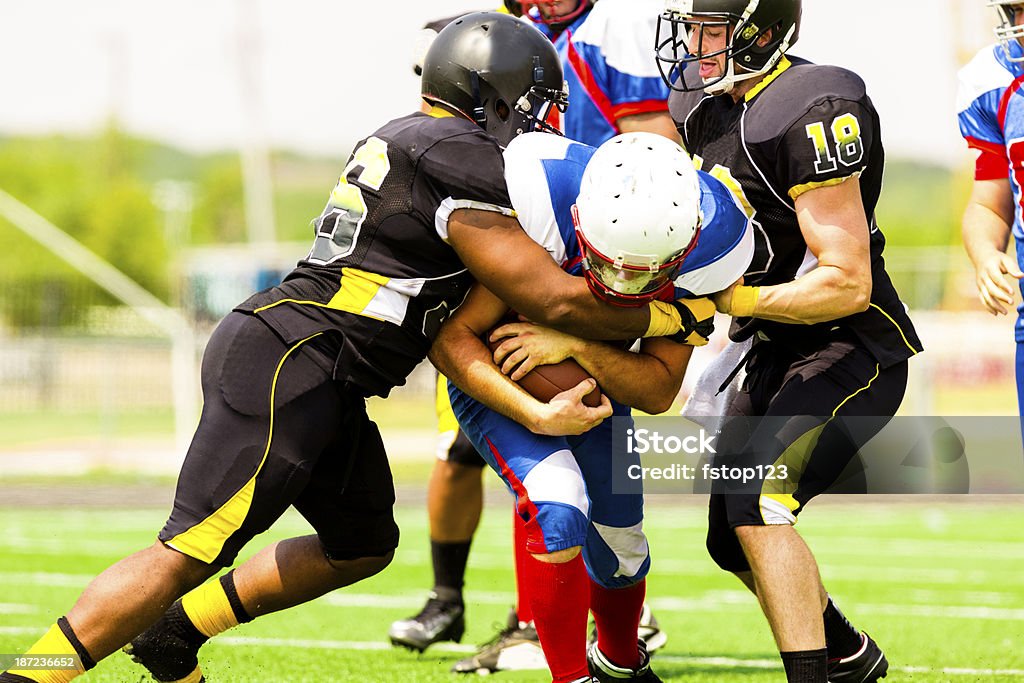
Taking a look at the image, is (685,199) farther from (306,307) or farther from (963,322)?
(963,322)

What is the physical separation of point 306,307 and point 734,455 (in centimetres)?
128

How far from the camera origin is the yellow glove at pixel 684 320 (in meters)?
3.56

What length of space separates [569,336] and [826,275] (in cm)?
73

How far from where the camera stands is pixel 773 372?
4059 mm

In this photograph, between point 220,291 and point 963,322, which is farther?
point 220,291

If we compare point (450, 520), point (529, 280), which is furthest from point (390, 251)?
point (450, 520)

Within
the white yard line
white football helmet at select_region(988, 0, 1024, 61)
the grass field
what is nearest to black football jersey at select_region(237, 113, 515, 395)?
the grass field

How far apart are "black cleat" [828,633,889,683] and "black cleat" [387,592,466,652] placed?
5.32 feet

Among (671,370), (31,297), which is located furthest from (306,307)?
(31,297)

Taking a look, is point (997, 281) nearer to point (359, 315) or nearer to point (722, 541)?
point (722, 541)

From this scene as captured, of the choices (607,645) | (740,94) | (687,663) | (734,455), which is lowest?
(687,663)

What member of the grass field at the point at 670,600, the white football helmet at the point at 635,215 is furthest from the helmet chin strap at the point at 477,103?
the grass field at the point at 670,600

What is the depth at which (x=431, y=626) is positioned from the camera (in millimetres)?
5219

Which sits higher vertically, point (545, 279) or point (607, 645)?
point (545, 279)
